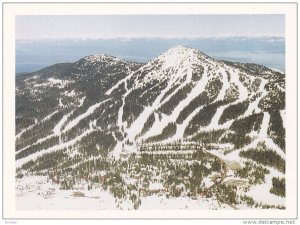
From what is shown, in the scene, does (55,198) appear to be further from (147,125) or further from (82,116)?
(147,125)

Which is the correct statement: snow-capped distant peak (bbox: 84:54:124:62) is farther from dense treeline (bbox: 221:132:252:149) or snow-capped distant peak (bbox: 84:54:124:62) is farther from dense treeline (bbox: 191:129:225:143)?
dense treeline (bbox: 221:132:252:149)

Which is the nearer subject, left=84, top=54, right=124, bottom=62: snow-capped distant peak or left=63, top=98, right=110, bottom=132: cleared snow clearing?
left=84, top=54, right=124, bottom=62: snow-capped distant peak

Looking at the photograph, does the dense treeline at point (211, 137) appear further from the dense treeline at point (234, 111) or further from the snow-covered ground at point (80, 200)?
the snow-covered ground at point (80, 200)

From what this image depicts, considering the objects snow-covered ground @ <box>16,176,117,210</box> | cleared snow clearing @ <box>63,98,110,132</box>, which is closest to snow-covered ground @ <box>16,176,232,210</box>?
snow-covered ground @ <box>16,176,117,210</box>

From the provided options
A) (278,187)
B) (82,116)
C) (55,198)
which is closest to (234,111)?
(278,187)

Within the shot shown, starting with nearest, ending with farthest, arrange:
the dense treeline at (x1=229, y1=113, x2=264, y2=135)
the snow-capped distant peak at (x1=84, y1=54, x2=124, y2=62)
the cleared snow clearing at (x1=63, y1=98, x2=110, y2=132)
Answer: the dense treeline at (x1=229, y1=113, x2=264, y2=135) → the snow-capped distant peak at (x1=84, y1=54, x2=124, y2=62) → the cleared snow clearing at (x1=63, y1=98, x2=110, y2=132)

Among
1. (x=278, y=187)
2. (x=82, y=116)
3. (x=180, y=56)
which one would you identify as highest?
(x=180, y=56)

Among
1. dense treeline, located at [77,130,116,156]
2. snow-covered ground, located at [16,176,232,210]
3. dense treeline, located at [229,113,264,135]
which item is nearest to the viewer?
snow-covered ground, located at [16,176,232,210]
